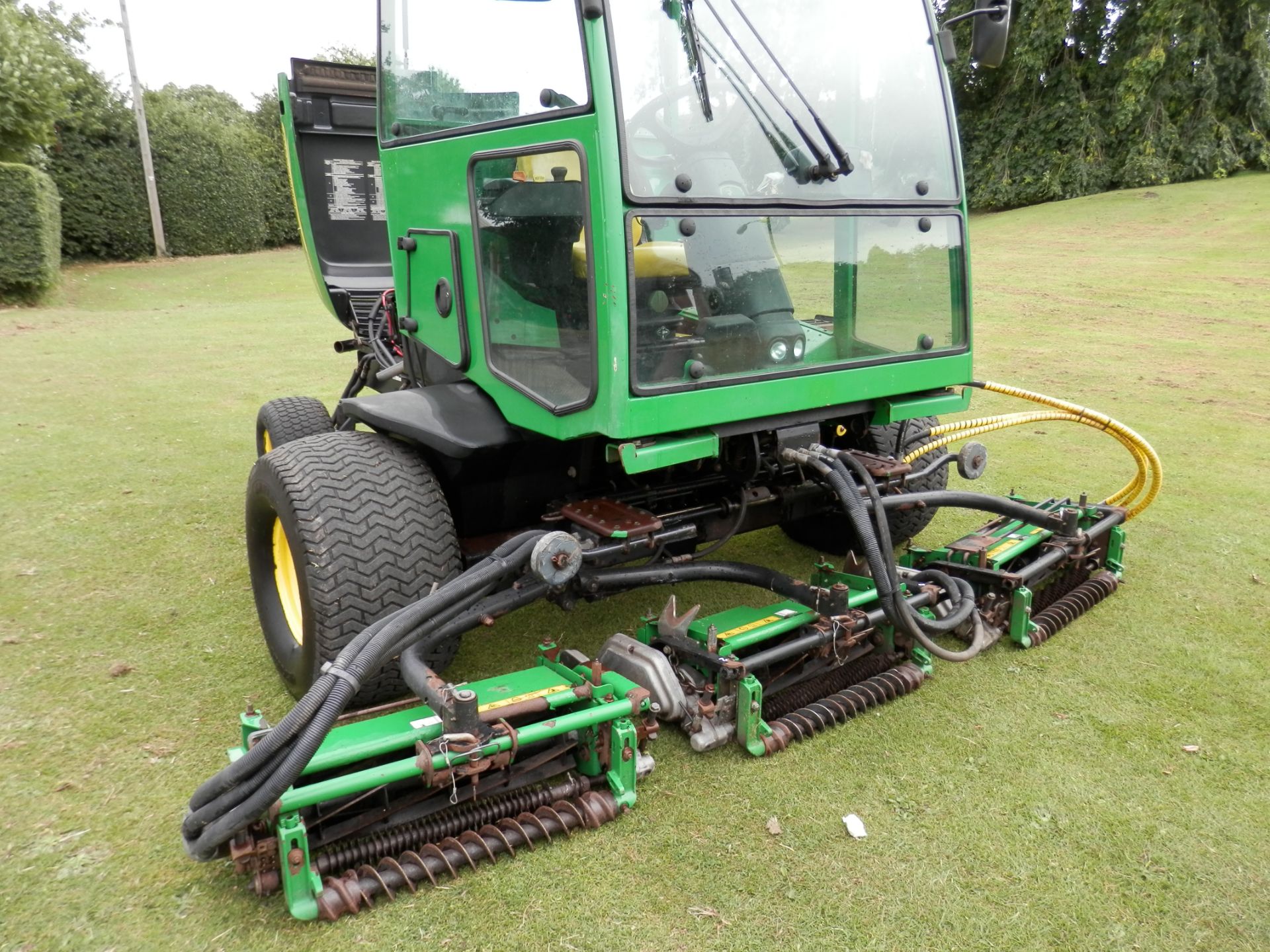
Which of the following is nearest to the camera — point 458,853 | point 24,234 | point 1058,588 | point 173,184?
point 458,853

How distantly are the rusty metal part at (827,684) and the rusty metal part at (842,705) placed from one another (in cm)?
3

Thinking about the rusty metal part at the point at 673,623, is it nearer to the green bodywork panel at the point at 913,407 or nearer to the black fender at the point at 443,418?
the black fender at the point at 443,418

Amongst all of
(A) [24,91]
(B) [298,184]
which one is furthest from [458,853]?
(A) [24,91]

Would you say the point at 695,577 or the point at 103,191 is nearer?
the point at 695,577

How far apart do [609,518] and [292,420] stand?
7.90ft

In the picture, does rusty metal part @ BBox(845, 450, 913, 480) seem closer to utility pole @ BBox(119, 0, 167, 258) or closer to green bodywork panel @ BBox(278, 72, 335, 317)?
green bodywork panel @ BBox(278, 72, 335, 317)

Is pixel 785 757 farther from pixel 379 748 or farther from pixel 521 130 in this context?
pixel 521 130

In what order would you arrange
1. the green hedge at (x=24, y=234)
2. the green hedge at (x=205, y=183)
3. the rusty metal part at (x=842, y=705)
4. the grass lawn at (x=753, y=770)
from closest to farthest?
Answer: the grass lawn at (x=753, y=770), the rusty metal part at (x=842, y=705), the green hedge at (x=24, y=234), the green hedge at (x=205, y=183)

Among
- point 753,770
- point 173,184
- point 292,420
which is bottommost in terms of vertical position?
point 753,770

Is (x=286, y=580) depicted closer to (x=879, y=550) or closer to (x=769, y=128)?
(x=879, y=550)

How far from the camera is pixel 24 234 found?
489 inches

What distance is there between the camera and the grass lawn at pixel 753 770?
212 cm

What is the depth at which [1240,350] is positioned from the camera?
8.90 m

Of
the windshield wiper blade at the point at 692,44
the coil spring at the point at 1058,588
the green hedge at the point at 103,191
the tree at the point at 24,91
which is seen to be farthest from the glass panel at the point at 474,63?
the green hedge at the point at 103,191
